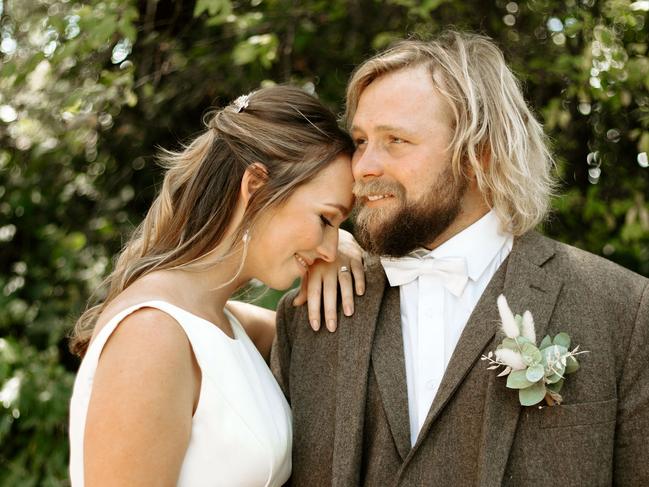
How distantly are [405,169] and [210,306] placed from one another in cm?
74

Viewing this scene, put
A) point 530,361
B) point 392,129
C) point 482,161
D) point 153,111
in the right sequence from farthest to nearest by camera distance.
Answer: point 153,111, point 482,161, point 392,129, point 530,361

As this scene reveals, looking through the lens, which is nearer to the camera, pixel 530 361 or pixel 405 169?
pixel 530 361

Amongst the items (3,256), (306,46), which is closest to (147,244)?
(306,46)

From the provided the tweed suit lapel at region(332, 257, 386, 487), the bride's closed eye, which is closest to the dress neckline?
the tweed suit lapel at region(332, 257, 386, 487)

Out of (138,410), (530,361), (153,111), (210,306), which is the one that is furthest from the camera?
(153,111)

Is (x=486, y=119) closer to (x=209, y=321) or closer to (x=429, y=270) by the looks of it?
(x=429, y=270)

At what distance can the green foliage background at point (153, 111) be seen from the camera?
3510 millimetres

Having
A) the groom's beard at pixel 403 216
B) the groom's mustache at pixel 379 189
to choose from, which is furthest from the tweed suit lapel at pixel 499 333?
the groom's mustache at pixel 379 189

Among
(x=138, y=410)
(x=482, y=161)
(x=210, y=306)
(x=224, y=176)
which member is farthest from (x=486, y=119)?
(x=138, y=410)

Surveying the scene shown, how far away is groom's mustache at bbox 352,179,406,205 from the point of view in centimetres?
253

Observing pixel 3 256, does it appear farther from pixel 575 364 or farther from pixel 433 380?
pixel 575 364

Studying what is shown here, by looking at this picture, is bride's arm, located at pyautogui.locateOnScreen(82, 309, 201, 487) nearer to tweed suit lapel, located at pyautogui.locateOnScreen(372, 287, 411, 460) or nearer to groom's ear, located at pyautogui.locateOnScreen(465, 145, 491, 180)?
tweed suit lapel, located at pyautogui.locateOnScreen(372, 287, 411, 460)

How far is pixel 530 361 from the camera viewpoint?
212 cm

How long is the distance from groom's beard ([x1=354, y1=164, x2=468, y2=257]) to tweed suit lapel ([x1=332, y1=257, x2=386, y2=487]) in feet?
0.43
